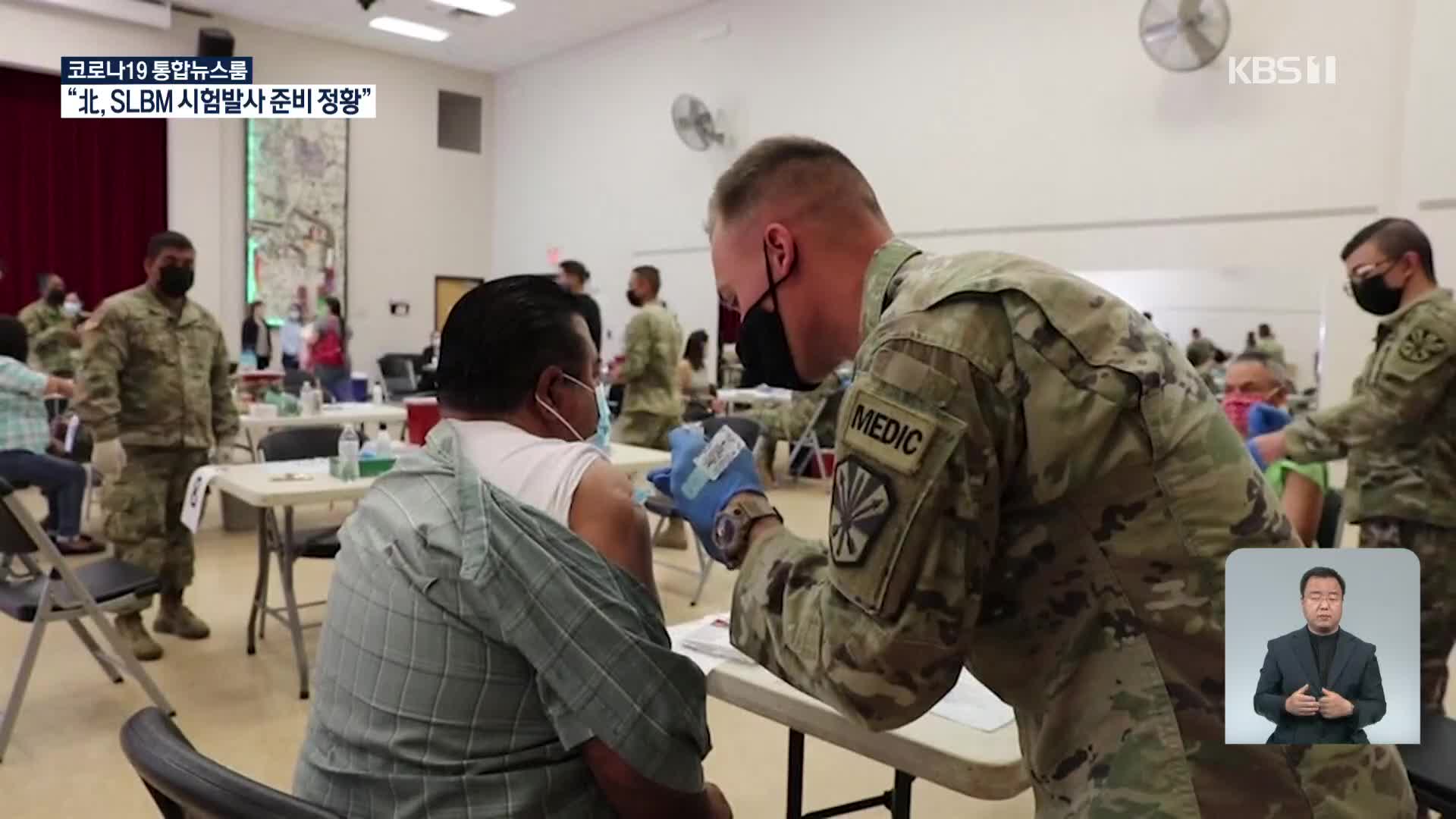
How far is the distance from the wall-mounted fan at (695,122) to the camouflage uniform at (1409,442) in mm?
8038

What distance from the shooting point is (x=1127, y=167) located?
7180mm

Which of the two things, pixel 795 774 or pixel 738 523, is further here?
pixel 795 774

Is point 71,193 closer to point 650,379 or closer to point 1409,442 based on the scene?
point 650,379

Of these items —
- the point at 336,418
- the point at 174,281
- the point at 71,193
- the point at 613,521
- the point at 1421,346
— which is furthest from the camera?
the point at 71,193

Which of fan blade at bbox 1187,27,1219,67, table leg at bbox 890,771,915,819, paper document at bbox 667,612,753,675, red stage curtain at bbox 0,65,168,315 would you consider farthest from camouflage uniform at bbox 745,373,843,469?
red stage curtain at bbox 0,65,168,315

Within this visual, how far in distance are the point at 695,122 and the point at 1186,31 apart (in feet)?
16.0

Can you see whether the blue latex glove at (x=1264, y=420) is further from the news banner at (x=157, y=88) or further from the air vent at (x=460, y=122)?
the air vent at (x=460, y=122)

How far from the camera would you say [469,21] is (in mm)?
11172

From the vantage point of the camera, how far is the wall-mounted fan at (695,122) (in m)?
10.1

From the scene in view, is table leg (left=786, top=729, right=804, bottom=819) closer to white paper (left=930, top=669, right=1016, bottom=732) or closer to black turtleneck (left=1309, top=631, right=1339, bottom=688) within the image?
white paper (left=930, top=669, right=1016, bottom=732)

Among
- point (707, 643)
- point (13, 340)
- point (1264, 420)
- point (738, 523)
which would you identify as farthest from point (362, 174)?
point (738, 523)

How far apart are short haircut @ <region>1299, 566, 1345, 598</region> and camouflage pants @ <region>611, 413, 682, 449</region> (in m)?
5.36

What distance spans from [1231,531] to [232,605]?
4682 millimetres

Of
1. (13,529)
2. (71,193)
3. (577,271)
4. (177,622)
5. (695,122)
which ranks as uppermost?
(695,122)
